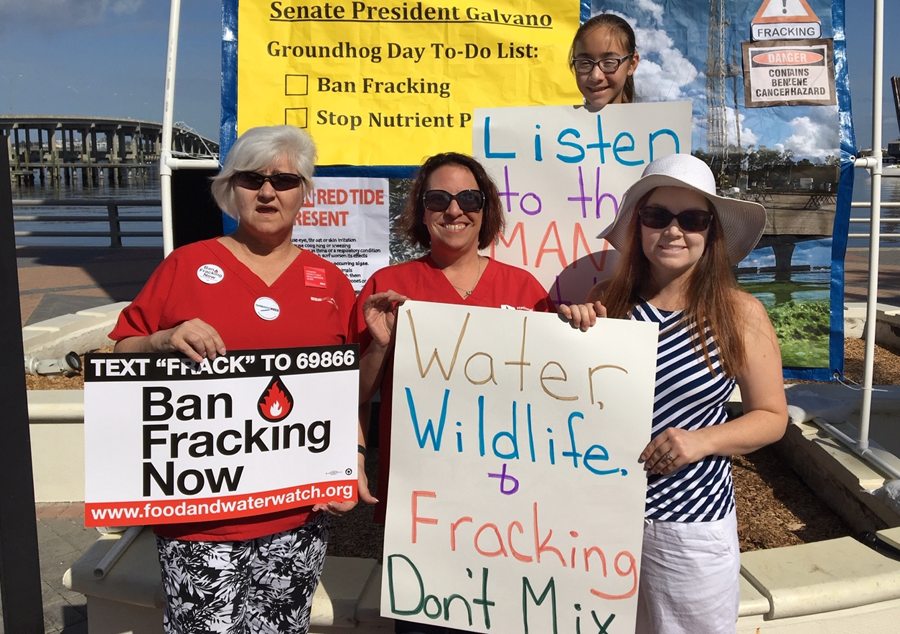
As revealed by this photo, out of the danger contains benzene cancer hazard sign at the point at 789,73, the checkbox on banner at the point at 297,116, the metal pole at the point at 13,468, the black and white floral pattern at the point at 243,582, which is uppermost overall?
the danger contains benzene cancer hazard sign at the point at 789,73

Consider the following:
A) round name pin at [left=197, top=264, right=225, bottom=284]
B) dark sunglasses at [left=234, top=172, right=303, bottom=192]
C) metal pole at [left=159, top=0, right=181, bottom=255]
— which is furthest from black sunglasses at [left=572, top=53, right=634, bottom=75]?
metal pole at [left=159, top=0, right=181, bottom=255]

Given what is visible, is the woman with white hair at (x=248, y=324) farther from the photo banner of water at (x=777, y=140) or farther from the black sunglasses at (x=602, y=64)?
the photo banner of water at (x=777, y=140)

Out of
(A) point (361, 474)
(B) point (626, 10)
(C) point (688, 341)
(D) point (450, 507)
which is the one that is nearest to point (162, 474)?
(A) point (361, 474)

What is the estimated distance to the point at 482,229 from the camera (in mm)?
2619

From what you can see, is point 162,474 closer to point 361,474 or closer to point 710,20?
point 361,474

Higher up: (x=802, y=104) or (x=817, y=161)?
(x=802, y=104)

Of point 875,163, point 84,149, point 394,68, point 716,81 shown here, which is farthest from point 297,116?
point 84,149

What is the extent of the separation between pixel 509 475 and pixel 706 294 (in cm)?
83

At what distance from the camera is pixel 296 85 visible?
387cm

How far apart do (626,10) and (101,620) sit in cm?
402

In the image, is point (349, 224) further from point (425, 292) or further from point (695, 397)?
point (695, 397)

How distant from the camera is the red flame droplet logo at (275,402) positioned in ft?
7.13

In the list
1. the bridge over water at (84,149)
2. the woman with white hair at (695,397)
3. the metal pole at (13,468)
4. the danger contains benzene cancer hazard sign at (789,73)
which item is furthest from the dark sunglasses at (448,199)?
the bridge over water at (84,149)

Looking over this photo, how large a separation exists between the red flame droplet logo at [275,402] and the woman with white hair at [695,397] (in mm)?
904
